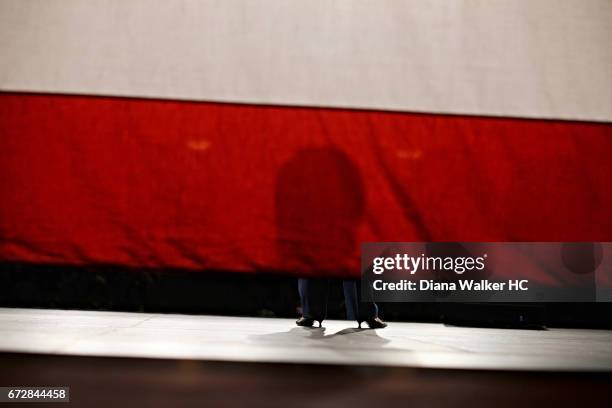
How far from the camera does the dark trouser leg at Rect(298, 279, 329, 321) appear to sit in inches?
86.9

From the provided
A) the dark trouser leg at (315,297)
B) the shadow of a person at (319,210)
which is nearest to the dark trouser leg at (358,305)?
the dark trouser leg at (315,297)

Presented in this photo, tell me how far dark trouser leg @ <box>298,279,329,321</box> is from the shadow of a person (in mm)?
1203

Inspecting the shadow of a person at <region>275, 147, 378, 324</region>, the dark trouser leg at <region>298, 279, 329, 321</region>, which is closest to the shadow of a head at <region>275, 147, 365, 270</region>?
the shadow of a person at <region>275, 147, 378, 324</region>

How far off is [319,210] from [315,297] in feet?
4.31

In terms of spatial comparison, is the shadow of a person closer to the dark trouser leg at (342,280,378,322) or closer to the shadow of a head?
the shadow of a head

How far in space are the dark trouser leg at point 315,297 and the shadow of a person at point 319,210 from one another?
120 centimetres

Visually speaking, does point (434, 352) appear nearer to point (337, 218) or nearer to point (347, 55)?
point (337, 218)

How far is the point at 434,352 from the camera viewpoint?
1404 millimetres

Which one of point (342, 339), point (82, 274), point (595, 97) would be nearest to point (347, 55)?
point (595, 97)

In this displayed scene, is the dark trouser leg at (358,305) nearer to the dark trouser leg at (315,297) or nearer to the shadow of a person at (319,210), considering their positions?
the dark trouser leg at (315,297)

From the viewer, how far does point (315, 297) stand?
2252 mm

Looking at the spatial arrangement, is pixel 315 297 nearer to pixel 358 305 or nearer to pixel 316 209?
pixel 358 305

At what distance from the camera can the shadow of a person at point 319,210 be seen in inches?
39.5

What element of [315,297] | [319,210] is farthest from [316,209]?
[315,297]
